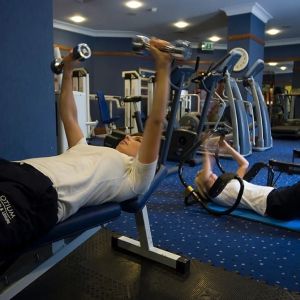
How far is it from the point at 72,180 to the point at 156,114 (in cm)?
39

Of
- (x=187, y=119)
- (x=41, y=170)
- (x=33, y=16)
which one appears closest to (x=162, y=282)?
(x=41, y=170)

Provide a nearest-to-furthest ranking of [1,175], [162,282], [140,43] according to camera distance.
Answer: [1,175] < [140,43] < [162,282]

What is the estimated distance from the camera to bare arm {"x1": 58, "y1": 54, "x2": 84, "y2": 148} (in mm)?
1542

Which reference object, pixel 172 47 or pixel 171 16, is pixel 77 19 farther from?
pixel 172 47

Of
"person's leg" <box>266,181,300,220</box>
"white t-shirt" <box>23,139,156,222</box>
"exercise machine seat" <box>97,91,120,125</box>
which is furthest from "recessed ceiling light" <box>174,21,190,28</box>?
"white t-shirt" <box>23,139,156,222</box>

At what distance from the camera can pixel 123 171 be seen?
1244 millimetres

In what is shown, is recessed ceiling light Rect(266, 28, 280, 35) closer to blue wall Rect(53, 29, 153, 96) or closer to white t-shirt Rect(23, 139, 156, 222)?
blue wall Rect(53, 29, 153, 96)

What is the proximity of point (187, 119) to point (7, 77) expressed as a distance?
3.92m

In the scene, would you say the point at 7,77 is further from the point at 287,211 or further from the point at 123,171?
the point at 287,211

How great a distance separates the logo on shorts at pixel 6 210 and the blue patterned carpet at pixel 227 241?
3.38 feet

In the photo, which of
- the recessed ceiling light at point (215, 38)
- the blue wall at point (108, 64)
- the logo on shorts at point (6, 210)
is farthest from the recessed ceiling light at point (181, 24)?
the logo on shorts at point (6, 210)

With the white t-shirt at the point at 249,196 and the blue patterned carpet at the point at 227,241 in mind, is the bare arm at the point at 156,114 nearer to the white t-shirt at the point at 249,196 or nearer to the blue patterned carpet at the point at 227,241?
the blue patterned carpet at the point at 227,241

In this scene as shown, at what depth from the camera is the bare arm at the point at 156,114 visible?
3.71 feet

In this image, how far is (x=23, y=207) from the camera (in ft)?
3.01
